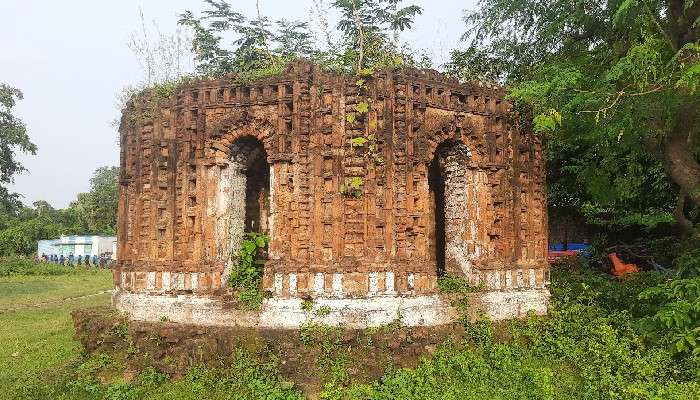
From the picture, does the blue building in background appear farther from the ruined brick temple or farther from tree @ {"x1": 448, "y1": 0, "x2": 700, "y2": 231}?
tree @ {"x1": 448, "y1": 0, "x2": 700, "y2": 231}

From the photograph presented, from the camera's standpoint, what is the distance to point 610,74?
816 centimetres

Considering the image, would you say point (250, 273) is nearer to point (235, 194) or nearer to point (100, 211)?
point (235, 194)

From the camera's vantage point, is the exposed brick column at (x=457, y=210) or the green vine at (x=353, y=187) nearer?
the green vine at (x=353, y=187)

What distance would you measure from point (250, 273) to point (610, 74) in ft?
22.2

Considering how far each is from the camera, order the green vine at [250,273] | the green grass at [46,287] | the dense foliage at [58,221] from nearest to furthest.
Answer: the green vine at [250,273] < the green grass at [46,287] < the dense foliage at [58,221]

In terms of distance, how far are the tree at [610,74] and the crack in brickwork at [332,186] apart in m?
1.16

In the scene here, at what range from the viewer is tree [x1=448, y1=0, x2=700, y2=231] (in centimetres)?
802

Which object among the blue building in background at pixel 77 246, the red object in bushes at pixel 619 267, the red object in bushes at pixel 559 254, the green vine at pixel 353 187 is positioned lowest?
the red object in bushes at pixel 619 267

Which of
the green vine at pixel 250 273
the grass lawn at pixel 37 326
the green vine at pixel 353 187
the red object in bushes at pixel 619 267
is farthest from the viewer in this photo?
the red object in bushes at pixel 619 267

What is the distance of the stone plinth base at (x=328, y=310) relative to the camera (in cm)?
789

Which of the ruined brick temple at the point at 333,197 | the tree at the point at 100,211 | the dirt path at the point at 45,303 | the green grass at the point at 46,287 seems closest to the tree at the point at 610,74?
the ruined brick temple at the point at 333,197

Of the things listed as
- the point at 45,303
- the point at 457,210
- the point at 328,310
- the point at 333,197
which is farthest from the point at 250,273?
the point at 45,303

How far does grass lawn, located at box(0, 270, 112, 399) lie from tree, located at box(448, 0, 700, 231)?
10.1 metres

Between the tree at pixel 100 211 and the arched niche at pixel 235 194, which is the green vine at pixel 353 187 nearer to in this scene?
the arched niche at pixel 235 194
